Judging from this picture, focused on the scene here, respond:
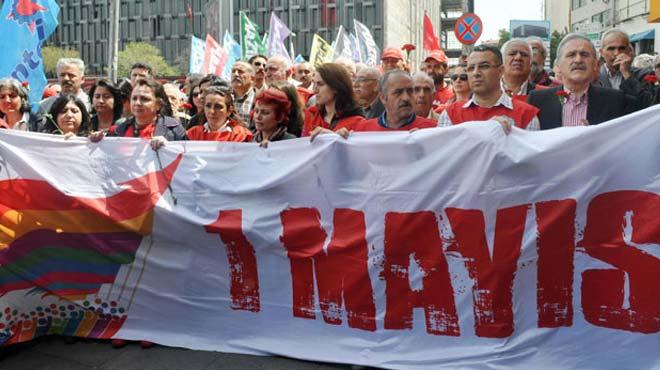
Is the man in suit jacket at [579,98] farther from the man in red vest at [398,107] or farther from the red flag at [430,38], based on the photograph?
the red flag at [430,38]

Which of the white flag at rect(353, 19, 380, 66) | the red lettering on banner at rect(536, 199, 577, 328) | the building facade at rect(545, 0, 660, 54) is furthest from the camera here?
the building facade at rect(545, 0, 660, 54)

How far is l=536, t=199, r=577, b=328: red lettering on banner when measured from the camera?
3469 millimetres

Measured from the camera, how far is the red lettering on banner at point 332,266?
12.6ft

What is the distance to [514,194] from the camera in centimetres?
354

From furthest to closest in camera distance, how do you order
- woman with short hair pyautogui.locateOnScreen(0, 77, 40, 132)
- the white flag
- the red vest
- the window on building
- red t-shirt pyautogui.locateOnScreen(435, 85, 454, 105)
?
the window on building
the white flag
red t-shirt pyautogui.locateOnScreen(435, 85, 454, 105)
woman with short hair pyautogui.locateOnScreen(0, 77, 40, 132)
the red vest

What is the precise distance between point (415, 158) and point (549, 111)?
0.94 m

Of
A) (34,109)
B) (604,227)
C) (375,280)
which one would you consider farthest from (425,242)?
(34,109)

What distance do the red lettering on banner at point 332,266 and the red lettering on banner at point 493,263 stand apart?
0.55 m

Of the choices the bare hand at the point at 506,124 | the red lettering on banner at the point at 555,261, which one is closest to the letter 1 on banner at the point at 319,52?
the bare hand at the point at 506,124

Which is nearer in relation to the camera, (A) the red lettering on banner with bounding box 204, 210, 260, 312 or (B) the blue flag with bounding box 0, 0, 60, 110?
(A) the red lettering on banner with bounding box 204, 210, 260, 312

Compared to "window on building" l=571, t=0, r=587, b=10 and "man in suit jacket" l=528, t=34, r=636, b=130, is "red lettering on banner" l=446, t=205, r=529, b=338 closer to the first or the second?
"man in suit jacket" l=528, t=34, r=636, b=130

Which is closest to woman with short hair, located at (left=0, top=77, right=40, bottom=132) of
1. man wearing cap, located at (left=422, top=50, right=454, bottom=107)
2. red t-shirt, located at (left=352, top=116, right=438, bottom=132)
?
red t-shirt, located at (left=352, top=116, right=438, bottom=132)

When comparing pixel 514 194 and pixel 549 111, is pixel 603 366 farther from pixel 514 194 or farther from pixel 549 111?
pixel 549 111

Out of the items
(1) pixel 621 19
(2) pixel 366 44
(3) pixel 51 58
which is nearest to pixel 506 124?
(2) pixel 366 44
